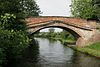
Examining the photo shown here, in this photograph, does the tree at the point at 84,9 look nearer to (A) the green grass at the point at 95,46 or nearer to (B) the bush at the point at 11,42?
(A) the green grass at the point at 95,46

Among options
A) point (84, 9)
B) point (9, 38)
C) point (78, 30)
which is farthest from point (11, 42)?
point (84, 9)

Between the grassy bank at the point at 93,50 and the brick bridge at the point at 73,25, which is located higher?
the brick bridge at the point at 73,25

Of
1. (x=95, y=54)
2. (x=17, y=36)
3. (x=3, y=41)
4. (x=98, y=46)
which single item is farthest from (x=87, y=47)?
(x=3, y=41)

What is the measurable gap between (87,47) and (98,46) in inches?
122

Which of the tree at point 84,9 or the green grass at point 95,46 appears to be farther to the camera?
the tree at point 84,9

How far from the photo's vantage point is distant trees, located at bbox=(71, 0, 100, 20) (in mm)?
68938

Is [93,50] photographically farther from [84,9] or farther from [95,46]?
[84,9]

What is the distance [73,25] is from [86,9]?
8580 millimetres

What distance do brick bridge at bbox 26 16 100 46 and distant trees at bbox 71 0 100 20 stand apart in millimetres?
4221

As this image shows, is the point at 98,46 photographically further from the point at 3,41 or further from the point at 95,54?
the point at 3,41

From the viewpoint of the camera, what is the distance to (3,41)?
32844 mm

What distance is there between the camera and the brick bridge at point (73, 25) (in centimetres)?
6094

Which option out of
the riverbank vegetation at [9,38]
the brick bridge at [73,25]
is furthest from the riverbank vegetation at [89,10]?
the riverbank vegetation at [9,38]

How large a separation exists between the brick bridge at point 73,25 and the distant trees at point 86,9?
4.22 m
